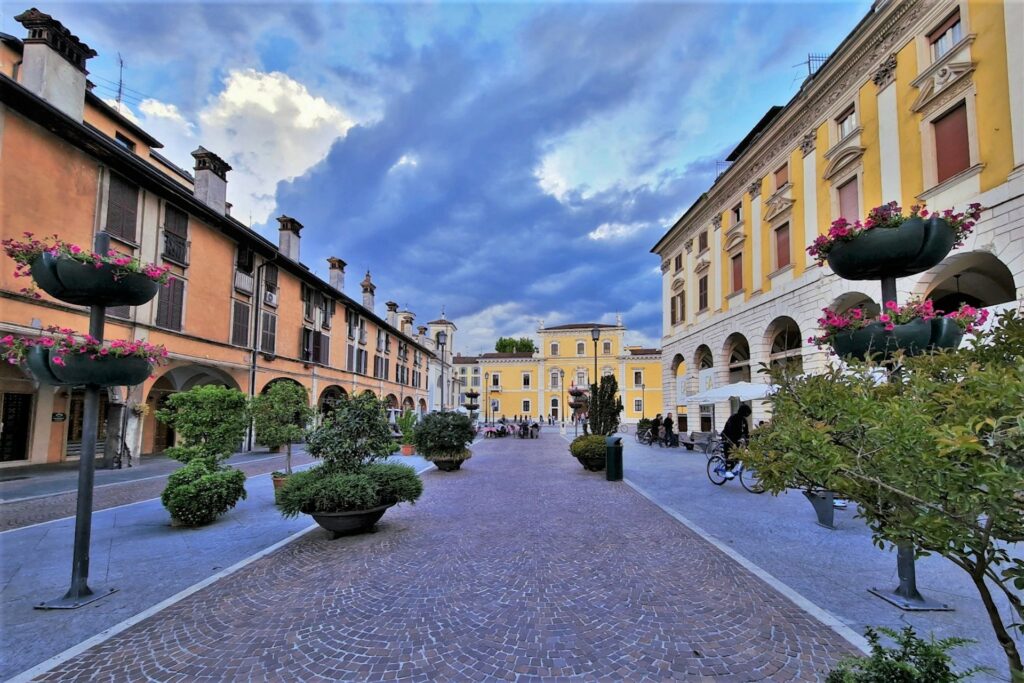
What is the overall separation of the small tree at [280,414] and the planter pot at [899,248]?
29.6 feet

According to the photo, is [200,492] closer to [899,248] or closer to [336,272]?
[899,248]

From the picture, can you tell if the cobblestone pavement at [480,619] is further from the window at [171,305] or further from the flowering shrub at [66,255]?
the window at [171,305]

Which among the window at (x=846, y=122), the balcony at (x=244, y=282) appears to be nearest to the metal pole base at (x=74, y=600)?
the balcony at (x=244, y=282)

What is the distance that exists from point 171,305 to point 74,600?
14.1 m

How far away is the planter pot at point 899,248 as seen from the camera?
13.9 ft

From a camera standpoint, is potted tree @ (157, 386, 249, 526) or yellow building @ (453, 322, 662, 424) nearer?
potted tree @ (157, 386, 249, 526)

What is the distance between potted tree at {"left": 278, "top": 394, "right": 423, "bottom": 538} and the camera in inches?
222

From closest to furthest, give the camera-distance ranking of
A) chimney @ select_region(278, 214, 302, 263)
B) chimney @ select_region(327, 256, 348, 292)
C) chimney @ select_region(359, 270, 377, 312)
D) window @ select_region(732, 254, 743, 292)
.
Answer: window @ select_region(732, 254, 743, 292)
chimney @ select_region(278, 214, 302, 263)
chimney @ select_region(327, 256, 348, 292)
chimney @ select_region(359, 270, 377, 312)

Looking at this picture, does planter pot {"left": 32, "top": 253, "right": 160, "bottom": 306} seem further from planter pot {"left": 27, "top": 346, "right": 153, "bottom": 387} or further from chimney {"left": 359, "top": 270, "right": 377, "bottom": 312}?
chimney {"left": 359, "top": 270, "right": 377, "bottom": 312}

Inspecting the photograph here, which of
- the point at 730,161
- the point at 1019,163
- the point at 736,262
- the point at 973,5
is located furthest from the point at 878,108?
the point at 730,161

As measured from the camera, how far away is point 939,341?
13.7 feet

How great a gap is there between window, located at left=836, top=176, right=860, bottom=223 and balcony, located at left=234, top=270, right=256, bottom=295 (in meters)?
22.9

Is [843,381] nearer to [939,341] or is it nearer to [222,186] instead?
[939,341]

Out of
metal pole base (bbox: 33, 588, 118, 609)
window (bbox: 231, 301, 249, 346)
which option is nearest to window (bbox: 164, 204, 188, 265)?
window (bbox: 231, 301, 249, 346)
